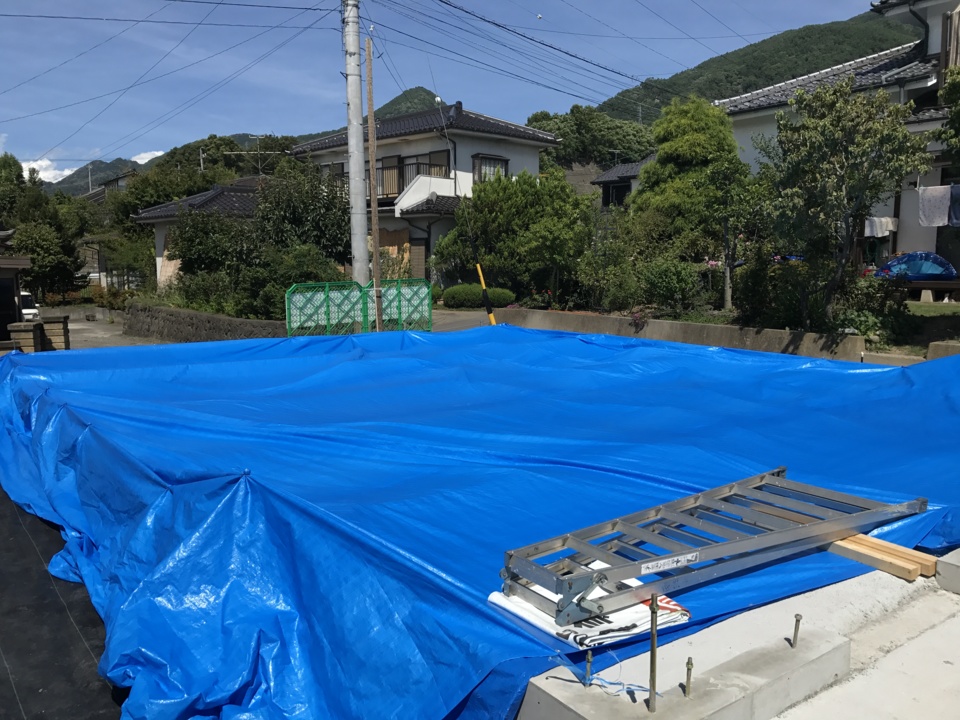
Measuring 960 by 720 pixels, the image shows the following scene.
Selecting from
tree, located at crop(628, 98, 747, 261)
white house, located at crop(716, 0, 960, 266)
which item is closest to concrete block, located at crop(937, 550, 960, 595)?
white house, located at crop(716, 0, 960, 266)

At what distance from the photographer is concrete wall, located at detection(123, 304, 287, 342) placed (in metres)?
12.5

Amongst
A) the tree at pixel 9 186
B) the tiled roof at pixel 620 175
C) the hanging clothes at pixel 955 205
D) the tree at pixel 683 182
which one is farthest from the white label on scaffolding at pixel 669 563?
the tree at pixel 9 186

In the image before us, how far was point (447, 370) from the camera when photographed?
6.28 m

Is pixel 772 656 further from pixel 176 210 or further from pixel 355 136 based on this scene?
pixel 176 210

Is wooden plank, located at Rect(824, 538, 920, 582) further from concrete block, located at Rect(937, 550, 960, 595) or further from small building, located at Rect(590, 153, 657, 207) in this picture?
small building, located at Rect(590, 153, 657, 207)

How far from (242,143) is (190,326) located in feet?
138

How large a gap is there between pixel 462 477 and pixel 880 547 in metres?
1.81

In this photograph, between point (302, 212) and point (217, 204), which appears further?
point (217, 204)

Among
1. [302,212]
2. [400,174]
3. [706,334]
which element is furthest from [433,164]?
[706,334]

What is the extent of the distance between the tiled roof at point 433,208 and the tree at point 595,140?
2613cm

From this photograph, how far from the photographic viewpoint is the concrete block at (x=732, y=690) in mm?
1934

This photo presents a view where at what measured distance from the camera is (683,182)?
1482 cm

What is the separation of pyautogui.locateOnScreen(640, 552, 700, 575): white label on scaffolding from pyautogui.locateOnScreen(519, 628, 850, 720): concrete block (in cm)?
33

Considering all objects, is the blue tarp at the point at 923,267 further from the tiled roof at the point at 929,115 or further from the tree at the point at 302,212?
the tree at the point at 302,212
